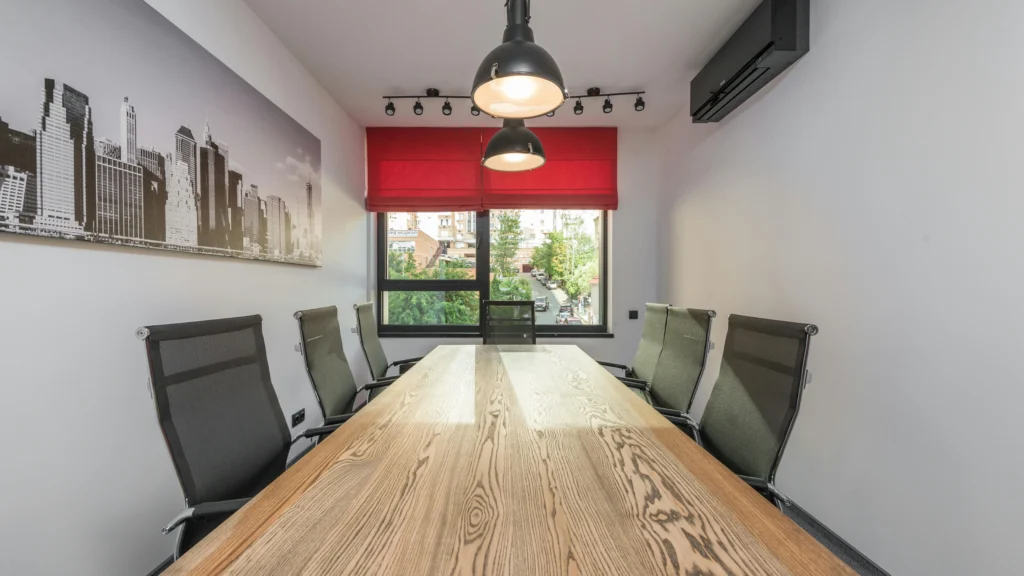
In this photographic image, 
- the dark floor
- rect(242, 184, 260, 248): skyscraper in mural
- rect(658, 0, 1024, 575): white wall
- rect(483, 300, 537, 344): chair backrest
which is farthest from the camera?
rect(483, 300, 537, 344): chair backrest

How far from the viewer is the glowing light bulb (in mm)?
1438

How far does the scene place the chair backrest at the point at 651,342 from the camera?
7.34ft

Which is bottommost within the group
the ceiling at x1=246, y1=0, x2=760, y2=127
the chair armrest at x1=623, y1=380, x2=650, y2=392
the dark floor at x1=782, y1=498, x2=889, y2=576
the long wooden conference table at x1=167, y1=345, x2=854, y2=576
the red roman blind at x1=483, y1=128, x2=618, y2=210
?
the dark floor at x1=782, y1=498, x2=889, y2=576

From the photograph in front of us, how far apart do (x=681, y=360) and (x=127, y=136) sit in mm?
2523

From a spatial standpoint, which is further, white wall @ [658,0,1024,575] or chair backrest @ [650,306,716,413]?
Answer: chair backrest @ [650,306,716,413]

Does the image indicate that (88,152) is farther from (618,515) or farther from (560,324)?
(560,324)

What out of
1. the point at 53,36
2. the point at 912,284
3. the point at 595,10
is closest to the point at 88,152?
the point at 53,36

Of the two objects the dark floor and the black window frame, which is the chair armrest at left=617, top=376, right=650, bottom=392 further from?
the black window frame

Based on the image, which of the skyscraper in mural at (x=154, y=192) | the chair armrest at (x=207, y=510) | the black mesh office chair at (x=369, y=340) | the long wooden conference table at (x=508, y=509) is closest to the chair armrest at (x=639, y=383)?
the long wooden conference table at (x=508, y=509)

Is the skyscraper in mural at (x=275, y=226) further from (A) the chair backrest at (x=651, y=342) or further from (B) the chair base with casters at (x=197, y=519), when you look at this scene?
(A) the chair backrest at (x=651, y=342)

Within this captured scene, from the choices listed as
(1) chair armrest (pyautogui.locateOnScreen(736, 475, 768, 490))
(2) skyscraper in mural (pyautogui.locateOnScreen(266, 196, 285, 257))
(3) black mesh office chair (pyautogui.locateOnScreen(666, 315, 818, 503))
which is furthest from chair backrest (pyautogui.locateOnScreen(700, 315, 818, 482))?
(2) skyscraper in mural (pyautogui.locateOnScreen(266, 196, 285, 257))

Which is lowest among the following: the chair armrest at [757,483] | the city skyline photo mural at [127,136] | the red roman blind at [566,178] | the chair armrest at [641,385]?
the chair armrest at [641,385]

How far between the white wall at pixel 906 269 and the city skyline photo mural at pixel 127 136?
299 centimetres

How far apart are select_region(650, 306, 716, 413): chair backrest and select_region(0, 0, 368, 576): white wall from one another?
7.46 feet
